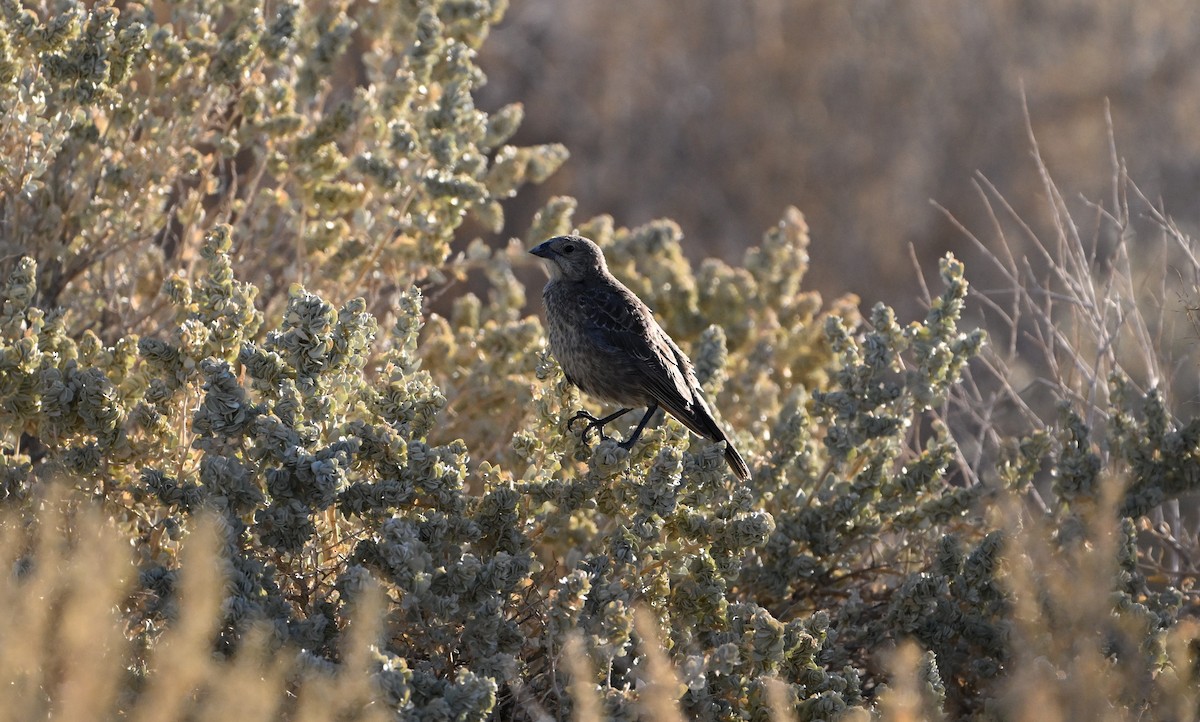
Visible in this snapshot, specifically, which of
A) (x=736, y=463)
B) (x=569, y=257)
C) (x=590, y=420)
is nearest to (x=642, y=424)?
(x=590, y=420)

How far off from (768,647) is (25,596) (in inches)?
70.8

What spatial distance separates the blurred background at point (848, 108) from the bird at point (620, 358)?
224 inches

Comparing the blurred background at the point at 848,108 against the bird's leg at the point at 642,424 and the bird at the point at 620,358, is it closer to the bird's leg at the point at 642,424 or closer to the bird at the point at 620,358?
the bird at the point at 620,358

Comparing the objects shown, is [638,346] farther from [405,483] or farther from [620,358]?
[405,483]

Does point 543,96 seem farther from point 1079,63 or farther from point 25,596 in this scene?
point 25,596

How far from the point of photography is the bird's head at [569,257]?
516 cm

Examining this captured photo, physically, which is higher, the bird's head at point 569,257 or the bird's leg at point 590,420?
the bird's head at point 569,257

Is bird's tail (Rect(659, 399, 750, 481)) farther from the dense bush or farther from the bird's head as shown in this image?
the bird's head

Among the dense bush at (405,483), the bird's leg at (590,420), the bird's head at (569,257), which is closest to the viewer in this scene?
the dense bush at (405,483)

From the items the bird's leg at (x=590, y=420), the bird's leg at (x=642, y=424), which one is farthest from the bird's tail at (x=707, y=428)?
the bird's leg at (x=590, y=420)

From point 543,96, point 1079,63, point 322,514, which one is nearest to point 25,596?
point 322,514

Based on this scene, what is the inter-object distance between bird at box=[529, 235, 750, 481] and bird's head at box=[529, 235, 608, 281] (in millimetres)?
71

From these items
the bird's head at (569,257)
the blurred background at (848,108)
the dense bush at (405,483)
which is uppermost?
the blurred background at (848,108)

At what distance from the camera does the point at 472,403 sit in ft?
18.2
